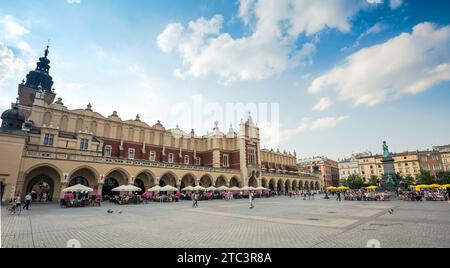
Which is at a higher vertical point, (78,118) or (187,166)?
(78,118)

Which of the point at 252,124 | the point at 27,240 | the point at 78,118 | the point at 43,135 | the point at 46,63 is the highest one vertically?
the point at 46,63

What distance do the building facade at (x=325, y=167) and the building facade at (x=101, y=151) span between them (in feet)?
136

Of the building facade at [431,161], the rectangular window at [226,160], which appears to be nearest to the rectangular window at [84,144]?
the rectangular window at [226,160]

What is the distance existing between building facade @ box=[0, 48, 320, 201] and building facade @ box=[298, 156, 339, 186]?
4138 cm

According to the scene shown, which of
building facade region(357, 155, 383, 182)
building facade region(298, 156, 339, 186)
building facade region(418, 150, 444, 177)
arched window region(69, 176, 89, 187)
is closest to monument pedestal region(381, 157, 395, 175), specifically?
arched window region(69, 176, 89, 187)

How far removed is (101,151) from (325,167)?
87.1 m

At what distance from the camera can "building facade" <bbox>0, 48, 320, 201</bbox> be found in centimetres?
2410

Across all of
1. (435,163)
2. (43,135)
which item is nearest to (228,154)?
(43,135)

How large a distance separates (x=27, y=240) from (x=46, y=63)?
52.8 metres

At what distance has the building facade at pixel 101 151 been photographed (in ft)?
79.1

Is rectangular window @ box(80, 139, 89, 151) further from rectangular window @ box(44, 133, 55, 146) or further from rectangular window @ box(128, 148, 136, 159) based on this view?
rectangular window @ box(128, 148, 136, 159)

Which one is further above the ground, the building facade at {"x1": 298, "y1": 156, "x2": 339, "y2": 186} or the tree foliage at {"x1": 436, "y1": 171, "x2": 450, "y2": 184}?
the building facade at {"x1": 298, "y1": 156, "x2": 339, "y2": 186}
